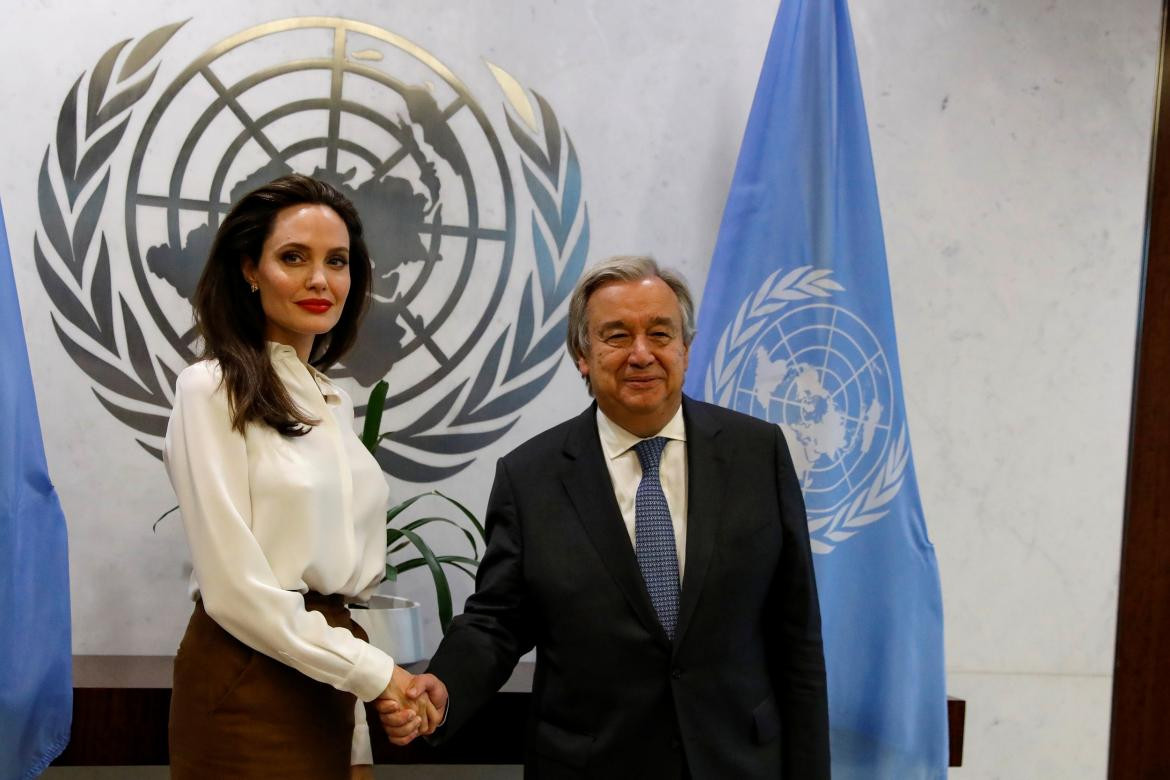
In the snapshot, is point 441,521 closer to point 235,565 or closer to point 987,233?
point 235,565

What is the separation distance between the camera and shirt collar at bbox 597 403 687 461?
1.98m

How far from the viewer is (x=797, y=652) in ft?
6.31

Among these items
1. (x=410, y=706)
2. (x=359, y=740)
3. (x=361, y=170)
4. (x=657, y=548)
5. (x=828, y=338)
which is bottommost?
(x=359, y=740)

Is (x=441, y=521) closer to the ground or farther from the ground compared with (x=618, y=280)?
closer to the ground

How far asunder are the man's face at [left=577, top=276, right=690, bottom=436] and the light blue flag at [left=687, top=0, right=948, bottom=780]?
65cm

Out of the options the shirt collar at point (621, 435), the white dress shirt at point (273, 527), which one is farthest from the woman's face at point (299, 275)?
the shirt collar at point (621, 435)

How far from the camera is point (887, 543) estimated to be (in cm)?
257

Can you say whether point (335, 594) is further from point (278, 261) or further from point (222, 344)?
point (278, 261)

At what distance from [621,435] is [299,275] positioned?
0.65 meters

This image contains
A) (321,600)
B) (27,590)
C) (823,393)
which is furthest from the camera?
(823,393)

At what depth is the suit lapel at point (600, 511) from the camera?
1.84 meters

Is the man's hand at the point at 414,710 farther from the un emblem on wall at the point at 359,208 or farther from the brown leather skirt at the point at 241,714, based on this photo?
the un emblem on wall at the point at 359,208

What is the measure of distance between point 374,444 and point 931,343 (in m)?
1.63

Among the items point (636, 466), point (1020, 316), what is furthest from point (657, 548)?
point (1020, 316)
